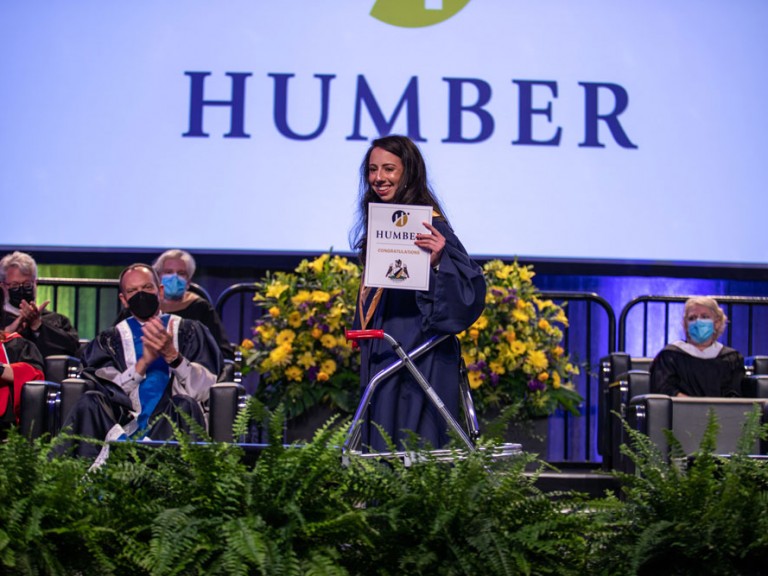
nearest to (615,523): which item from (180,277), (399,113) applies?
(180,277)

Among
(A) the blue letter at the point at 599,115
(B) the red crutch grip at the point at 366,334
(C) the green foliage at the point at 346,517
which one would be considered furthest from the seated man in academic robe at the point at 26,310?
(C) the green foliage at the point at 346,517

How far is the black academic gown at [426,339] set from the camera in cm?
347

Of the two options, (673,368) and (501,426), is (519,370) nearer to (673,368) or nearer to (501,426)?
(673,368)

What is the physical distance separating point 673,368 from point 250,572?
13.7ft

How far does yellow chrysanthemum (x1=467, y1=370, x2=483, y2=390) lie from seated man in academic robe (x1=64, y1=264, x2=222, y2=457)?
135cm

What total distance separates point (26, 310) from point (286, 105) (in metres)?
2.13

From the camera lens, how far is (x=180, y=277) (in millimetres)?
5664

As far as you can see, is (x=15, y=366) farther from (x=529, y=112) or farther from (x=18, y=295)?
(x=529, y=112)

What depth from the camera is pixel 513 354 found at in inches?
216

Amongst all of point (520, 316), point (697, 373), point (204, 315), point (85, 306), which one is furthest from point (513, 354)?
point (85, 306)

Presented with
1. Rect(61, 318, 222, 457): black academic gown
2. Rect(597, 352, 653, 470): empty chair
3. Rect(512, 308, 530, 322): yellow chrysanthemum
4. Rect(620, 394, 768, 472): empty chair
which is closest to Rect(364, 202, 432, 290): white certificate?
Rect(61, 318, 222, 457): black academic gown

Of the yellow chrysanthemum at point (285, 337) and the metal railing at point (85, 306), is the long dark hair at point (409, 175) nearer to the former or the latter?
the yellow chrysanthemum at point (285, 337)

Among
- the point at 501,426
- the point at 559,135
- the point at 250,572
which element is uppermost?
the point at 559,135

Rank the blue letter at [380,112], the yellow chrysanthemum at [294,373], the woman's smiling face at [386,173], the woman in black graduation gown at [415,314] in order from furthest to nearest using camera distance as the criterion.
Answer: the blue letter at [380,112] → the yellow chrysanthemum at [294,373] → the woman's smiling face at [386,173] → the woman in black graduation gown at [415,314]
